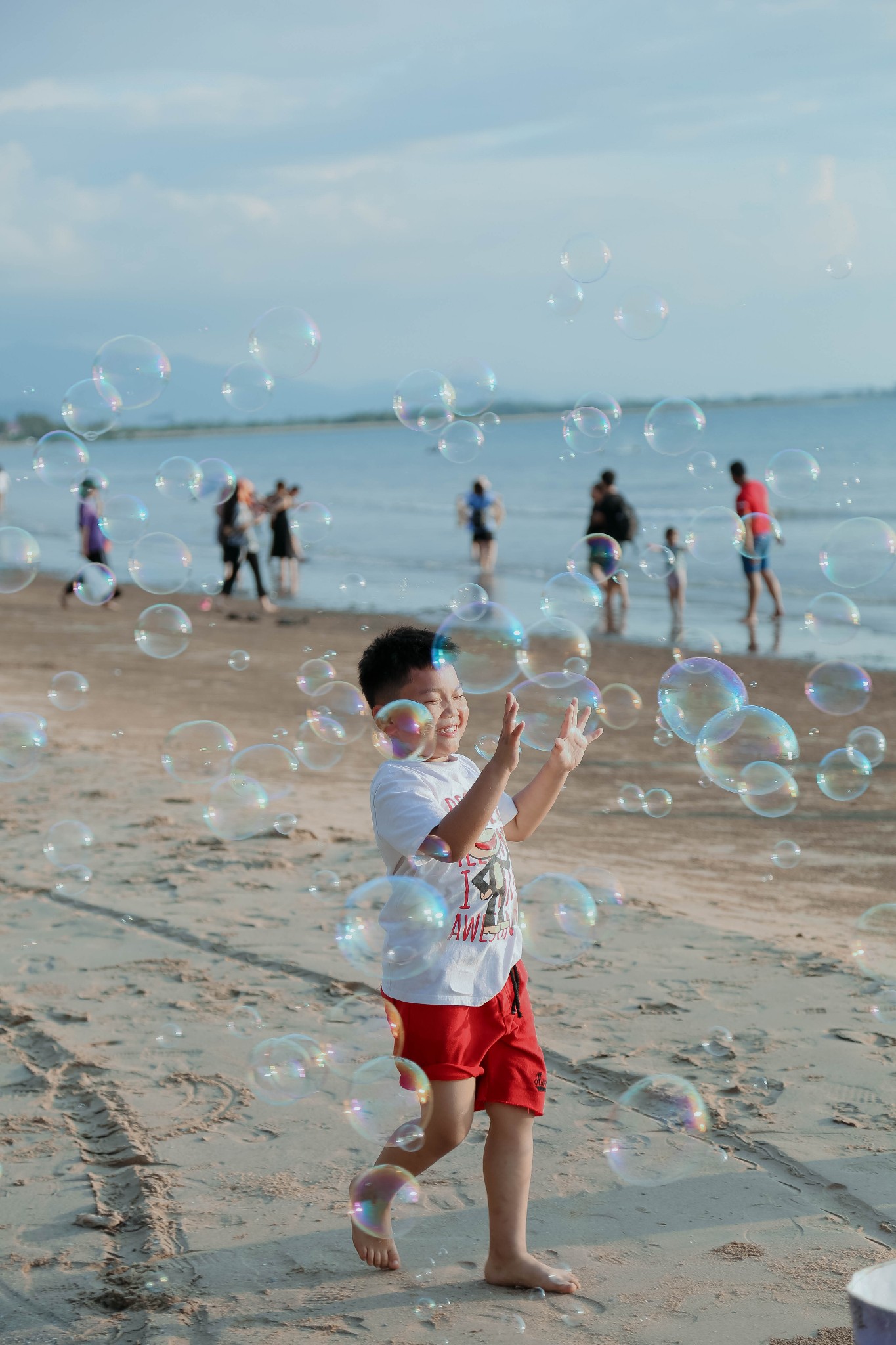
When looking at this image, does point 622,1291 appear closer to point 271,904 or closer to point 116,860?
point 271,904

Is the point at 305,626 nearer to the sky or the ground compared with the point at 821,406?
nearer to the ground

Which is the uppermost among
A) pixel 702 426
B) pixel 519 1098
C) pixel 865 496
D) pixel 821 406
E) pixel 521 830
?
pixel 821 406

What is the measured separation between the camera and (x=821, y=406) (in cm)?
11456

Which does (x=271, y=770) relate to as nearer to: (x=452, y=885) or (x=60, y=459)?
(x=60, y=459)

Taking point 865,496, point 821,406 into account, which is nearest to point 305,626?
point 865,496

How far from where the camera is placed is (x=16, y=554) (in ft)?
24.6

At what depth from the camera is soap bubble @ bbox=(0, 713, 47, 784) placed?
20.6ft

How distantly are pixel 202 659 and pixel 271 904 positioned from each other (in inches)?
362

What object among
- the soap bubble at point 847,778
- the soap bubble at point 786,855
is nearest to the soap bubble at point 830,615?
the soap bubble at point 847,778

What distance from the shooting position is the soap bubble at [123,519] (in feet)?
26.1

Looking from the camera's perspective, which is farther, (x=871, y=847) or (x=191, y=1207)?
(x=871, y=847)

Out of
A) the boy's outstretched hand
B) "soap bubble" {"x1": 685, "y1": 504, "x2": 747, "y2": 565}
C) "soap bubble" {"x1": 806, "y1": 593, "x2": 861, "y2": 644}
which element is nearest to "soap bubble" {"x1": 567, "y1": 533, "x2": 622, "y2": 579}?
"soap bubble" {"x1": 685, "y1": 504, "x2": 747, "y2": 565}

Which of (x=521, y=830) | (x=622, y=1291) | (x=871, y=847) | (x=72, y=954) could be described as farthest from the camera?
(x=871, y=847)

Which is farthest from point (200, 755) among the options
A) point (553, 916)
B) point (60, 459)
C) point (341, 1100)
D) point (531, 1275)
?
point (531, 1275)
